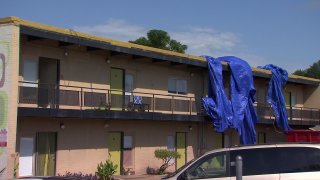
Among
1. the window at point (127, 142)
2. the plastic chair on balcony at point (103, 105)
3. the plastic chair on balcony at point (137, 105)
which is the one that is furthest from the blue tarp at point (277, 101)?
the plastic chair on balcony at point (103, 105)

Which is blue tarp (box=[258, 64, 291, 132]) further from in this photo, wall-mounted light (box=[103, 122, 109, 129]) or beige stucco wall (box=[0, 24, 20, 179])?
beige stucco wall (box=[0, 24, 20, 179])

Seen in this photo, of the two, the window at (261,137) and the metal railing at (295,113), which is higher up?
the metal railing at (295,113)

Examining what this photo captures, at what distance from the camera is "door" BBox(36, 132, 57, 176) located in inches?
835

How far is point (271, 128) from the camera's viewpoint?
122 ft

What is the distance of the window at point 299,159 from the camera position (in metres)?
10.8

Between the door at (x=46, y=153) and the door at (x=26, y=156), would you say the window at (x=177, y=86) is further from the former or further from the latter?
the door at (x=26, y=156)

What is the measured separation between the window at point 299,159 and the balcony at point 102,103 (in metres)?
11.5

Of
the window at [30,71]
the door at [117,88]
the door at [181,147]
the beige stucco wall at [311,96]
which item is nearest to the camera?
the window at [30,71]

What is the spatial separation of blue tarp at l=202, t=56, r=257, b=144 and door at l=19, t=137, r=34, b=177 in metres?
11.4

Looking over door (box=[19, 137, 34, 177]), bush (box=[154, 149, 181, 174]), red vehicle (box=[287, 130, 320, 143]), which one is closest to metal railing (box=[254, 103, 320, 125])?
red vehicle (box=[287, 130, 320, 143])

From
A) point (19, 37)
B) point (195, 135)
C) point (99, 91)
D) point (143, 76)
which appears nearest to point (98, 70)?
point (99, 91)

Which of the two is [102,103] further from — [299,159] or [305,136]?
[299,159]

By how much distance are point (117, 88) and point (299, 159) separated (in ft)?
50.8

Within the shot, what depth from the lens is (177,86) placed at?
96.6 feet
